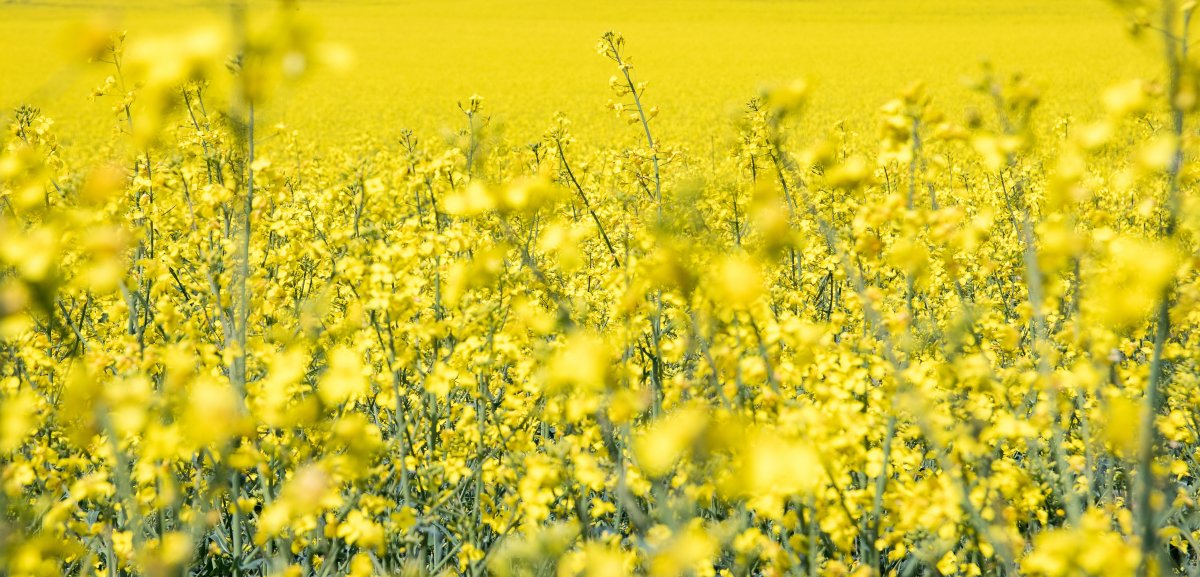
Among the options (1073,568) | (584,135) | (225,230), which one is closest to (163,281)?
(225,230)

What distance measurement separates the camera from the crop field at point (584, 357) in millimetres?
1534

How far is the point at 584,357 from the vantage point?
145 centimetres

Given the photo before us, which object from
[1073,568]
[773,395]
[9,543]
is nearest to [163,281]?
[9,543]

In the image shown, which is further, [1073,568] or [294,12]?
[1073,568]

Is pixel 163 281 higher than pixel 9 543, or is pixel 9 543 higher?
pixel 163 281

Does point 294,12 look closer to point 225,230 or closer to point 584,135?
point 225,230

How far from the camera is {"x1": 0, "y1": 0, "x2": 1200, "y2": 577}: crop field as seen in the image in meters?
1.53

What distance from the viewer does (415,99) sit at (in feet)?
89.4

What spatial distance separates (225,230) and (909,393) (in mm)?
2954

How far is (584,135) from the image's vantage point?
18766 millimetres

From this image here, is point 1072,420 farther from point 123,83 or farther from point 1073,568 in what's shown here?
point 123,83

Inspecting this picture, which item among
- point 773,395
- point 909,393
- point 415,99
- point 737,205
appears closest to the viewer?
point 909,393

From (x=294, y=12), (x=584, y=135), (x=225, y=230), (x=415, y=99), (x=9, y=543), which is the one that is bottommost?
(x=9, y=543)

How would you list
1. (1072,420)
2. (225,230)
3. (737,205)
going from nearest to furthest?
(225,230) < (1072,420) < (737,205)
